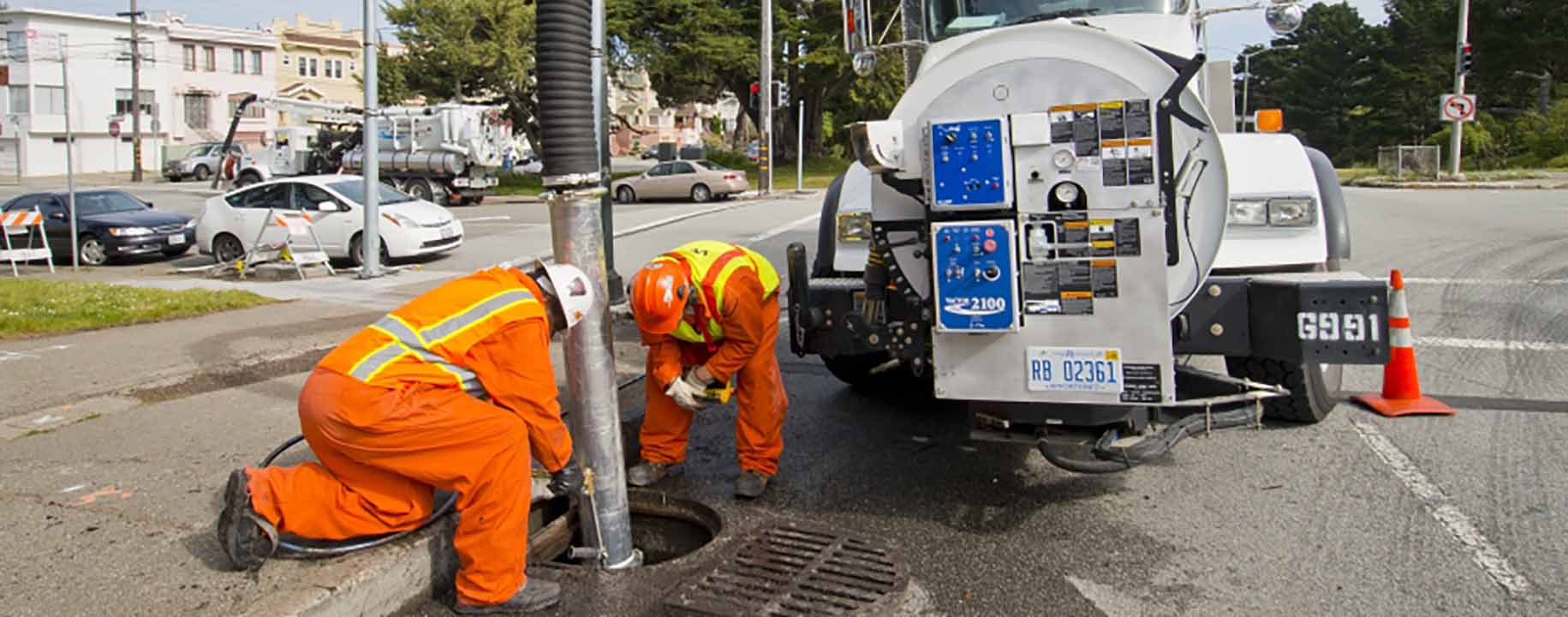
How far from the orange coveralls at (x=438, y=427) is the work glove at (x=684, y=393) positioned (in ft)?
3.41

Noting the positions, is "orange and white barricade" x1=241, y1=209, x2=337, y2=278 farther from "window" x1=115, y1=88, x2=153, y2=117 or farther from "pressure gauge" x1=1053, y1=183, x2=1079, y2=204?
"window" x1=115, y1=88, x2=153, y2=117

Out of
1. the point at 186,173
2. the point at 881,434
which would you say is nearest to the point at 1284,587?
→ the point at 881,434

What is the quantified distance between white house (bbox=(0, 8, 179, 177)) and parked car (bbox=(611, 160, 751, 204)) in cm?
3715

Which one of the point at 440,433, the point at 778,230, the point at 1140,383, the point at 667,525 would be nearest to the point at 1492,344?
the point at 1140,383

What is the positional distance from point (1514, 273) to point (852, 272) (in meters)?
9.28

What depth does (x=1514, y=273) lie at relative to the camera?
11.6 metres

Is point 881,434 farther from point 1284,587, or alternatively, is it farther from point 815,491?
point 1284,587

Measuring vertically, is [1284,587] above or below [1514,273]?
below

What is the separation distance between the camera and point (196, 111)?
2576 inches

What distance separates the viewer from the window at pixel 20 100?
2319 inches

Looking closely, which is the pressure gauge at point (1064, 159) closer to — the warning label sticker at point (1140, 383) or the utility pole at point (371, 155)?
the warning label sticker at point (1140, 383)

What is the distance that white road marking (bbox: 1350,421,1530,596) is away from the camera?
4059 millimetres

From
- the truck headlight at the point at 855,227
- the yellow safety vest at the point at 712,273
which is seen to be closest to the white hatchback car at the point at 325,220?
the truck headlight at the point at 855,227

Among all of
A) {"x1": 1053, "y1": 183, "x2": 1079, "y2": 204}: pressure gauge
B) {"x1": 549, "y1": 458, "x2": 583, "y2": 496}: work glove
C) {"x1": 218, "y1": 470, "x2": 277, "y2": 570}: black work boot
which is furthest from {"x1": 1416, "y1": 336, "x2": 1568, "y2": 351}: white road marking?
{"x1": 218, "y1": 470, "x2": 277, "y2": 570}: black work boot
